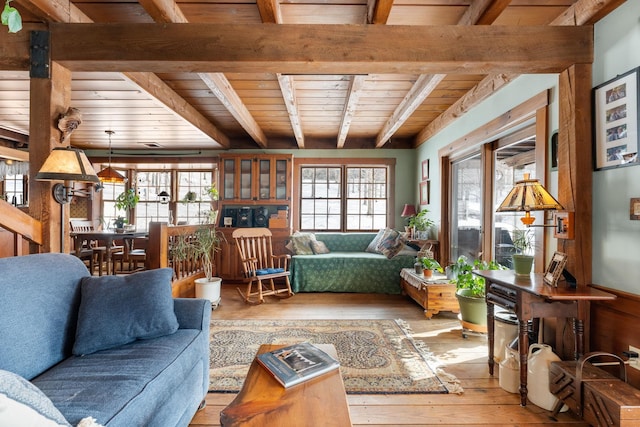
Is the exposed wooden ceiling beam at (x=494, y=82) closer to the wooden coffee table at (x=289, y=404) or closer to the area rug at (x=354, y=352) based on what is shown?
the area rug at (x=354, y=352)

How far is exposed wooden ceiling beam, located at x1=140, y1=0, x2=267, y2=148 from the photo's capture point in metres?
2.02

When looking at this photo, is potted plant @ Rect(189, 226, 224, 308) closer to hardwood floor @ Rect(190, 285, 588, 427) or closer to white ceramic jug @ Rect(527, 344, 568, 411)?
hardwood floor @ Rect(190, 285, 588, 427)

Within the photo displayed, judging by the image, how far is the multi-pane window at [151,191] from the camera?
693 cm

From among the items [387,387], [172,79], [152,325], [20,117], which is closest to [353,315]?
[387,387]

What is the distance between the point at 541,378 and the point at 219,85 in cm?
337

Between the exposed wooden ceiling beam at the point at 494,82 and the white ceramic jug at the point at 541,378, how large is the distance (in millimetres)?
2143

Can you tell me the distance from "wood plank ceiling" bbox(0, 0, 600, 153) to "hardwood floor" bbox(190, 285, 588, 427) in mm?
2340

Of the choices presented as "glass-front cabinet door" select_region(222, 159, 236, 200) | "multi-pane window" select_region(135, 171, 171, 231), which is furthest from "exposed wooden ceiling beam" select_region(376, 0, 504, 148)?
"multi-pane window" select_region(135, 171, 171, 231)

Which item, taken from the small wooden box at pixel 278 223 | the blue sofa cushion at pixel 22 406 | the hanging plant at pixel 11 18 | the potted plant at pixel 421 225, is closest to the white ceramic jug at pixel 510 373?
the blue sofa cushion at pixel 22 406

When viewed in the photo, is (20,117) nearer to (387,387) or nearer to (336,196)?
(336,196)

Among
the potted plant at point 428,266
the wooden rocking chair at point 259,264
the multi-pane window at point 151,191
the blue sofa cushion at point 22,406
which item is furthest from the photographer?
the multi-pane window at point 151,191

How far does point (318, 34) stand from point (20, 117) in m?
4.52

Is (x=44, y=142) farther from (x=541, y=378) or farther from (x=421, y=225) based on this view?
(x=421, y=225)

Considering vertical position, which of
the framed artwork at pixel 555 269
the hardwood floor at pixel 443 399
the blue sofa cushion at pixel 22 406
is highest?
the framed artwork at pixel 555 269
